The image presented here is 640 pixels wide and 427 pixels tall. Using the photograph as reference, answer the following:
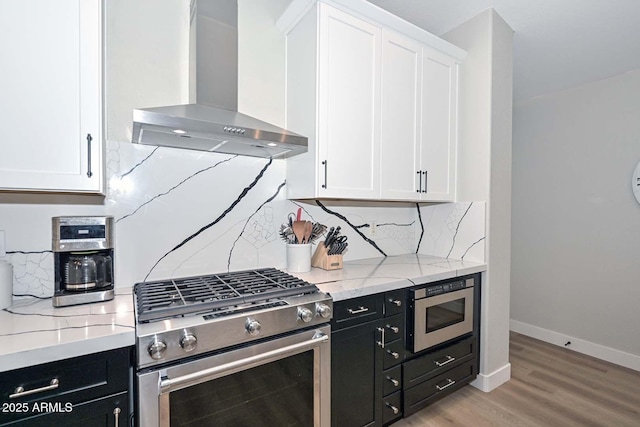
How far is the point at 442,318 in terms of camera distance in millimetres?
1979

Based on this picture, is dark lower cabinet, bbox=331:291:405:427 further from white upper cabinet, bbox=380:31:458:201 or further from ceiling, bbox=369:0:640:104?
ceiling, bbox=369:0:640:104

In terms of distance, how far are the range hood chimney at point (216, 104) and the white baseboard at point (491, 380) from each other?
6.71 ft

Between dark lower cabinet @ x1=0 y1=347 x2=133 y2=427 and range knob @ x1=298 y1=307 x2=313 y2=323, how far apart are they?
62cm

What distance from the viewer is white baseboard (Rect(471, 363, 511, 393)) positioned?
2248 mm

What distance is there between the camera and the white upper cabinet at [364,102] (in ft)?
5.84

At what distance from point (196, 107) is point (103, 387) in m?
1.17

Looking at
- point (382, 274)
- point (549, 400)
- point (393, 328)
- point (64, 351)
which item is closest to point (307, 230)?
point (382, 274)

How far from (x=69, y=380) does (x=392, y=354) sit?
142 centimetres

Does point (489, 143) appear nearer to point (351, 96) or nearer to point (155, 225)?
point (351, 96)

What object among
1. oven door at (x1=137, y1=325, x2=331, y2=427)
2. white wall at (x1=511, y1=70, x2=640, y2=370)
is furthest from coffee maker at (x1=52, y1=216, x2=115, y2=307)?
white wall at (x1=511, y1=70, x2=640, y2=370)

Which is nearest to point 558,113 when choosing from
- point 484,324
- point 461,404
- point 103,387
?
point 484,324

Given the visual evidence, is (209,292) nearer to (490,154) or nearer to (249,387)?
(249,387)

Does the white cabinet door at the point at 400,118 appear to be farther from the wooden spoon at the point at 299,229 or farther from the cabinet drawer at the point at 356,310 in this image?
the cabinet drawer at the point at 356,310

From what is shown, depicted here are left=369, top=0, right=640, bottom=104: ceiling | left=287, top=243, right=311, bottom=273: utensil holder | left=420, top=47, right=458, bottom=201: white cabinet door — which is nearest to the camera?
left=287, top=243, right=311, bottom=273: utensil holder
